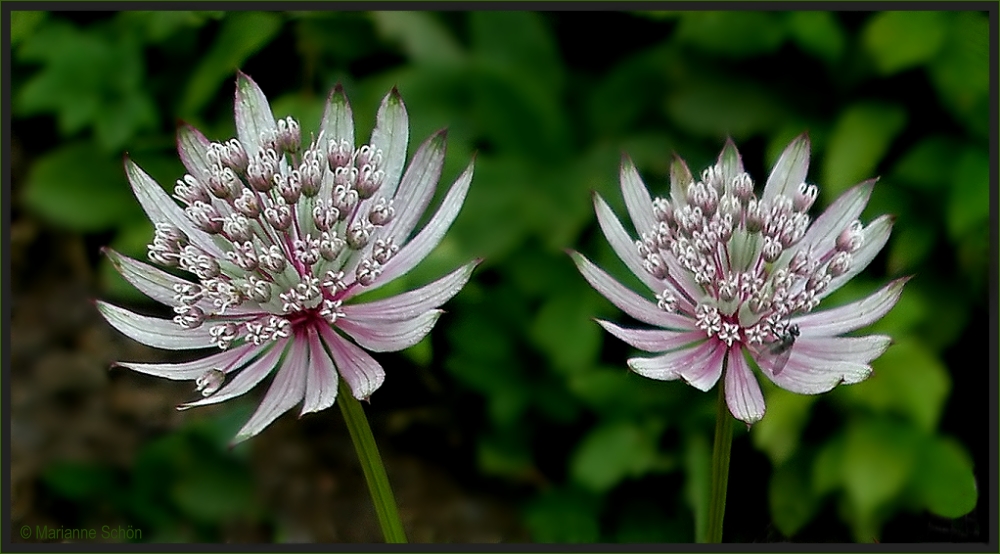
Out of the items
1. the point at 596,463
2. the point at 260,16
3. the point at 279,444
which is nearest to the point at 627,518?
the point at 596,463

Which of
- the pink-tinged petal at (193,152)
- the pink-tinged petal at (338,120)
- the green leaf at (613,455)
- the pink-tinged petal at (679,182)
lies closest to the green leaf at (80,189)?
the green leaf at (613,455)

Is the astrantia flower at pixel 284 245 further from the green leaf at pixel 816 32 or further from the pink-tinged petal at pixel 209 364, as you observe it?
the green leaf at pixel 816 32

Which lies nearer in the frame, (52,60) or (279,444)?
(52,60)

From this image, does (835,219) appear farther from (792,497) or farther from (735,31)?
(735,31)

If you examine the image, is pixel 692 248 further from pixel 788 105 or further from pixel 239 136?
pixel 788 105

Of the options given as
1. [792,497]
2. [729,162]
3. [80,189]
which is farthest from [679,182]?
[80,189]

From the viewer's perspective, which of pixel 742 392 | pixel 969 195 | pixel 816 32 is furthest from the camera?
pixel 816 32
